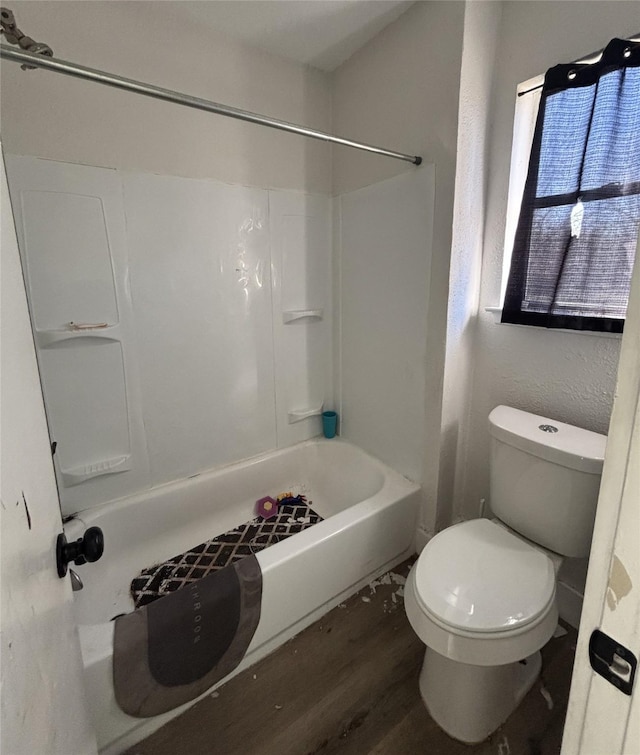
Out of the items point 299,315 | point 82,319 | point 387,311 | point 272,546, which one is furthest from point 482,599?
point 82,319

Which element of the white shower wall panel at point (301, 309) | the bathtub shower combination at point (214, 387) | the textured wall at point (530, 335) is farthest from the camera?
the white shower wall panel at point (301, 309)

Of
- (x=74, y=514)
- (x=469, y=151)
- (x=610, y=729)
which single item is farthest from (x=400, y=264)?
(x=74, y=514)

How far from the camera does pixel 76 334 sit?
4.74 feet

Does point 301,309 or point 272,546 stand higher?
point 301,309

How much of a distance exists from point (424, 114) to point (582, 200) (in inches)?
27.5

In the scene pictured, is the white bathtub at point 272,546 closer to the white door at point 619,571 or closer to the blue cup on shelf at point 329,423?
the blue cup on shelf at point 329,423

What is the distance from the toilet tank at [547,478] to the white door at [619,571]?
2.80 ft

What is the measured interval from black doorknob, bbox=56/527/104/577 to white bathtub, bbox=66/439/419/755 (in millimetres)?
567

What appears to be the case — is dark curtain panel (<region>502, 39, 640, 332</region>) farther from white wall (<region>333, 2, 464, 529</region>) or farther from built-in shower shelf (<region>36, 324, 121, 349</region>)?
built-in shower shelf (<region>36, 324, 121, 349</region>)

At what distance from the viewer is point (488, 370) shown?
5.27 ft

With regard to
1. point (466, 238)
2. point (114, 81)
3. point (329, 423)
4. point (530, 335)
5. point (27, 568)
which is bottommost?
point (329, 423)

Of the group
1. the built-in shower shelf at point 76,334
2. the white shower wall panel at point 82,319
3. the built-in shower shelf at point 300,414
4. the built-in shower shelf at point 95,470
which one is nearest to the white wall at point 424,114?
the built-in shower shelf at point 300,414

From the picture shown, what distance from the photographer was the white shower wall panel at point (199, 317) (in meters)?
1.58

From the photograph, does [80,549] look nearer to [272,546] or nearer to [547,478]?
[272,546]
